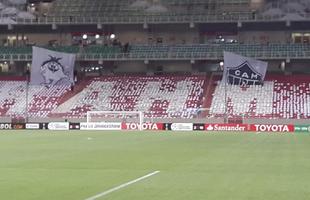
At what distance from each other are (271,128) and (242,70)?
42.5 ft

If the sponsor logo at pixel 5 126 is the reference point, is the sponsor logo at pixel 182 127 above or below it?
above

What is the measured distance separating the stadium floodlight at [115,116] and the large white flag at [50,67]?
9652 mm

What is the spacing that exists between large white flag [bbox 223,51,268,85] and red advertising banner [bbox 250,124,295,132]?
11504mm

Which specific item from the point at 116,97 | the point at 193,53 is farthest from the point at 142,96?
the point at 193,53

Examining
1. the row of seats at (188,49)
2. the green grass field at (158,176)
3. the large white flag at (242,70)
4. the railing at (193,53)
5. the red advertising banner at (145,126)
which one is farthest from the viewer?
the row of seats at (188,49)

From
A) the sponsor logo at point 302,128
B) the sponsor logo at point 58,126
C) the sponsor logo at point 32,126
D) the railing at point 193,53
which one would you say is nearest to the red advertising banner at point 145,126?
the sponsor logo at point 58,126

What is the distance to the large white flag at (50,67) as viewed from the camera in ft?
241

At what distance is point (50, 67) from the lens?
73.4m

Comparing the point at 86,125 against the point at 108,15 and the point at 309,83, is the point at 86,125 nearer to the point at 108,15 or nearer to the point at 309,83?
the point at 108,15

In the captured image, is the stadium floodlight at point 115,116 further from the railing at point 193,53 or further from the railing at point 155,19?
the railing at point 155,19

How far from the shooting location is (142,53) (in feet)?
255

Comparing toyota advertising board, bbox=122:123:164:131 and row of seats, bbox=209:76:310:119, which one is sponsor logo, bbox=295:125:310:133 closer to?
row of seats, bbox=209:76:310:119

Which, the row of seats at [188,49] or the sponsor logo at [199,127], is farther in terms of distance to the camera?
the row of seats at [188,49]

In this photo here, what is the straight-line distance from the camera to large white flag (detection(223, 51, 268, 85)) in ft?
227
